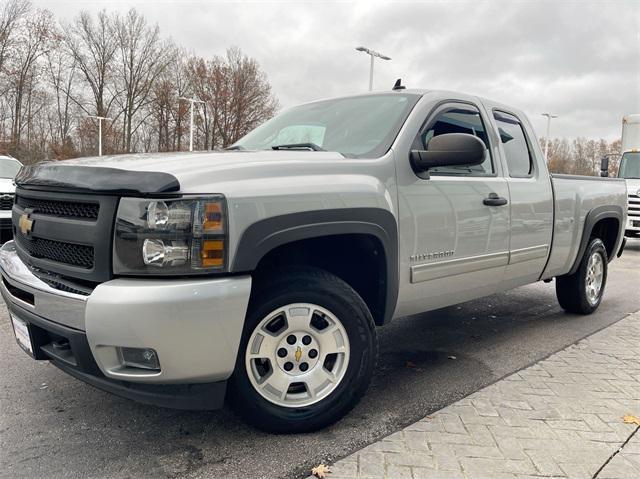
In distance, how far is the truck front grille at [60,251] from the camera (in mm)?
2357

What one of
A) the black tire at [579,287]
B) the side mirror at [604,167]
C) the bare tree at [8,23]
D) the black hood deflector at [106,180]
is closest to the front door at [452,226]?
the black hood deflector at [106,180]

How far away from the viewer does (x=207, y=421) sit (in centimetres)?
291

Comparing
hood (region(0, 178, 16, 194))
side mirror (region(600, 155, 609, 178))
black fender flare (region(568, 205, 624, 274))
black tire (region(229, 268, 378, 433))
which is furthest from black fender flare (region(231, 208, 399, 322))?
side mirror (region(600, 155, 609, 178))

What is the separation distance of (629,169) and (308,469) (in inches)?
578

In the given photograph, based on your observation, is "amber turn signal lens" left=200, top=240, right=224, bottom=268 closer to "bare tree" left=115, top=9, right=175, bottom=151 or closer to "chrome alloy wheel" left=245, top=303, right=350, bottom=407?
"chrome alloy wheel" left=245, top=303, right=350, bottom=407

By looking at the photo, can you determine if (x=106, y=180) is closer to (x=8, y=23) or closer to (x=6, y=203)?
(x=6, y=203)

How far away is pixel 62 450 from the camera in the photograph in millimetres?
2566

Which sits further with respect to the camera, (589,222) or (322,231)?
(589,222)

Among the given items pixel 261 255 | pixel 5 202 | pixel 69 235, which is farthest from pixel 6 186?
pixel 261 255

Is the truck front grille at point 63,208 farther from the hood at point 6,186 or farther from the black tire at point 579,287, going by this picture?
the hood at point 6,186

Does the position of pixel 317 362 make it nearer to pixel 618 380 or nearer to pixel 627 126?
pixel 618 380

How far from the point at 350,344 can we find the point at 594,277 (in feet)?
12.8

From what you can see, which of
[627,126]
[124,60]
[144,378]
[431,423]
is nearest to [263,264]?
[144,378]

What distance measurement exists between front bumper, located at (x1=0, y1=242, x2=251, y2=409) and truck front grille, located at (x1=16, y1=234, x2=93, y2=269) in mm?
144
